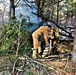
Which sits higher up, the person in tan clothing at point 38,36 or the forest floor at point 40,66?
the person in tan clothing at point 38,36

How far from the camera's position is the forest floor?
5855 mm

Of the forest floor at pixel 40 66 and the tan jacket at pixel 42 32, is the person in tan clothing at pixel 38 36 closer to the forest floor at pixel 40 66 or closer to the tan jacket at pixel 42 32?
the tan jacket at pixel 42 32

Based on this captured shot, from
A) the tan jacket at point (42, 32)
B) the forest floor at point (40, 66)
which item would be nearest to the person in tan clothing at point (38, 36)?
the tan jacket at point (42, 32)

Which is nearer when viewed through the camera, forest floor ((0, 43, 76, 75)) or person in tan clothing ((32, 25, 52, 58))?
forest floor ((0, 43, 76, 75))

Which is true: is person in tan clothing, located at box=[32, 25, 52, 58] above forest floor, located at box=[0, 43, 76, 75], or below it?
above

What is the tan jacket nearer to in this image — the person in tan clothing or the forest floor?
the person in tan clothing

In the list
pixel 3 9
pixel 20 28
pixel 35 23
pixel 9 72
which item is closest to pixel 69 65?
pixel 9 72

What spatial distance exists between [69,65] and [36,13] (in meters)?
2.68

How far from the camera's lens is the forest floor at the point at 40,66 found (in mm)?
5855

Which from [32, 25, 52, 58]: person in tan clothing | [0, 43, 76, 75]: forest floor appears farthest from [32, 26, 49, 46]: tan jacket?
[0, 43, 76, 75]: forest floor

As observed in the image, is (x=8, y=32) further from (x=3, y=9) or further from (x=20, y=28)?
(x=3, y=9)

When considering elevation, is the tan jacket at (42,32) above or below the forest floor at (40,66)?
above

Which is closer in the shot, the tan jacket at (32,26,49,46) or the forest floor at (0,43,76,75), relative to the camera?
the forest floor at (0,43,76,75)

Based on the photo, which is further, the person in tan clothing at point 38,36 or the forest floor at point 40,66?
the person in tan clothing at point 38,36
